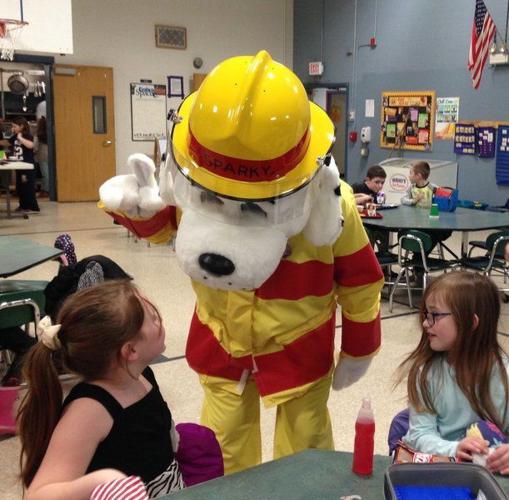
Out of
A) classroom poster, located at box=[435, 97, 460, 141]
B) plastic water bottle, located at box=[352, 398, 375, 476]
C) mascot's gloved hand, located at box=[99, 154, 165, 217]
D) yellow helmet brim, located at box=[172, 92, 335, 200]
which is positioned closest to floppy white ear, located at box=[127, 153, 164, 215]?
mascot's gloved hand, located at box=[99, 154, 165, 217]

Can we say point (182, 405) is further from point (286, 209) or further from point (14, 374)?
point (286, 209)

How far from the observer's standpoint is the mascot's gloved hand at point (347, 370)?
198 cm

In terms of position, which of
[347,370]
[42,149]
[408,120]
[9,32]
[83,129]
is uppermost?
[9,32]

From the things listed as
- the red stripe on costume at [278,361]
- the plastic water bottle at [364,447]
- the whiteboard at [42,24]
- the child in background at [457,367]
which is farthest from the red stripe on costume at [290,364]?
the whiteboard at [42,24]

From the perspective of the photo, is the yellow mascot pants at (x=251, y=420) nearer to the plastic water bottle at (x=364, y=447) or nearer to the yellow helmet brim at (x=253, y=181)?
the plastic water bottle at (x=364, y=447)

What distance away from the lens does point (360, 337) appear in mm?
1937

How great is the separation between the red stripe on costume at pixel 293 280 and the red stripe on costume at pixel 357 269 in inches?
1.9

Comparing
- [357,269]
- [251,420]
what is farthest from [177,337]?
[357,269]

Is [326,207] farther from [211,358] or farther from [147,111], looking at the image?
[147,111]

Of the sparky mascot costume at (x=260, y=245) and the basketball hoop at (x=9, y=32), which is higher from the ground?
the basketball hoop at (x=9, y=32)

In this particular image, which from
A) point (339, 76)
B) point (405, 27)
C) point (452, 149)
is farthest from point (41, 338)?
point (339, 76)

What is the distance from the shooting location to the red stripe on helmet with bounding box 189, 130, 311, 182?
148cm

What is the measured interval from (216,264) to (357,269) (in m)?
0.50

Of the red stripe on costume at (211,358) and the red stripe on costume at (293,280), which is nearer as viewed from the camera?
the red stripe on costume at (293,280)
